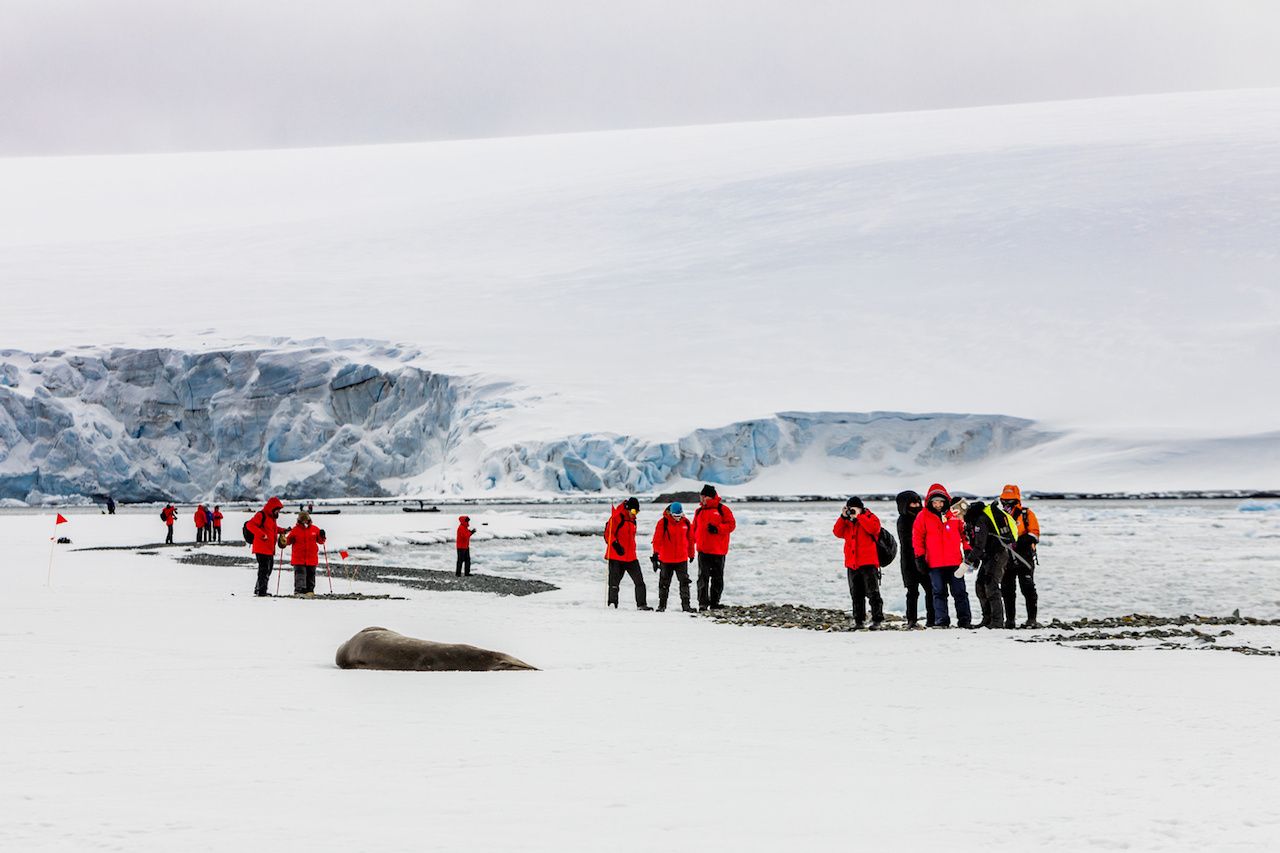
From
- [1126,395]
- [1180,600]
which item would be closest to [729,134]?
[1126,395]

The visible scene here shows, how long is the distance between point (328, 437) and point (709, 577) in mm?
44510

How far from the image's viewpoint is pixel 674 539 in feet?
42.3

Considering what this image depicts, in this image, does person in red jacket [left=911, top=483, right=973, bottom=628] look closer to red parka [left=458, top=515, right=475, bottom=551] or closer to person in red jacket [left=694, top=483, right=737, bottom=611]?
person in red jacket [left=694, top=483, right=737, bottom=611]

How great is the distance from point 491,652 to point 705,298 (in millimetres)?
62628

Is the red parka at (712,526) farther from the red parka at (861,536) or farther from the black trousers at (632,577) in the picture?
the red parka at (861,536)

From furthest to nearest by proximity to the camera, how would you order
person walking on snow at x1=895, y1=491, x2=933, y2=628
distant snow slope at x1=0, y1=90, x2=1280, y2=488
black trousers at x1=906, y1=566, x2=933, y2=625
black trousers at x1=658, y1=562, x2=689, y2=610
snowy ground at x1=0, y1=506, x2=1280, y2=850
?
distant snow slope at x1=0, y1=90, x2=1280, y2=488
black trousers at x1=658, y1=562, x2=689, y2=610
person walking on snow at x1=895, y1=491, x2=933, y2=628
black trousers at x1=906, y1=566, x2=933, y2=625
snowy ground at x1=0, y1=506, x2=1280, y2=850

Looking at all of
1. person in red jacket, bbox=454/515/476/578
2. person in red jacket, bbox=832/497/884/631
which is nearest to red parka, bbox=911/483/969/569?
person in red jacket, bbox=832/497/884/631

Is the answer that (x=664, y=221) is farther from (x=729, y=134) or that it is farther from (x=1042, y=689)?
(x=1042, y=689)

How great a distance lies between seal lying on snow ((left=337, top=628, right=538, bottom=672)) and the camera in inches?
277

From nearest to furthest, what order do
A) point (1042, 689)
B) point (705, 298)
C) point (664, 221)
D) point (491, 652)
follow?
point (1042, 689) < point (491, 652) < point (705, 298) < point (664, 221)

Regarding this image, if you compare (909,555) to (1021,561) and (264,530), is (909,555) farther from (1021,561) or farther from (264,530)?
(264,530)

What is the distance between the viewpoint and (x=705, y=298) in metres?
69.1

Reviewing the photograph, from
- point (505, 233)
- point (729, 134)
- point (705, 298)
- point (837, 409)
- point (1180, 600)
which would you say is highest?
point (729, 134)

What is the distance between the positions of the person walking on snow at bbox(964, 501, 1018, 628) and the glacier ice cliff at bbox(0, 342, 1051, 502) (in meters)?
38.1
